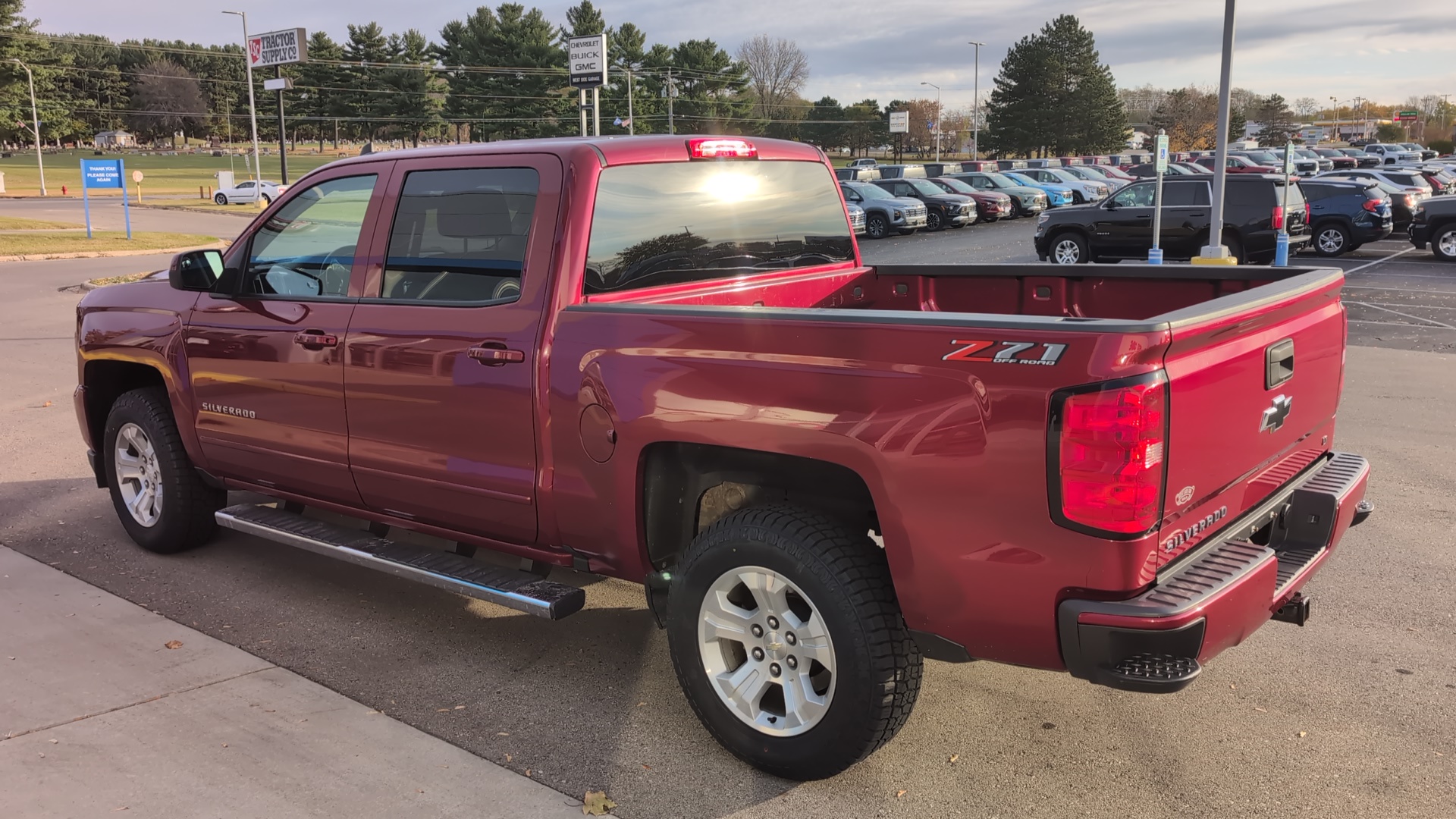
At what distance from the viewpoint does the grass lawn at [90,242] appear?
2523cm

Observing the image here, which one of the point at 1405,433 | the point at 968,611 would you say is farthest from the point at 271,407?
the point at 1405,433

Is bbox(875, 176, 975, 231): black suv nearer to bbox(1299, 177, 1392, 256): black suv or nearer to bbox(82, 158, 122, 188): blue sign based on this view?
bbox(1299, 177, 1392, 256): black suv

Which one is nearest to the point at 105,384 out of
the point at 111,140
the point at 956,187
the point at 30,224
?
the point at 30,224

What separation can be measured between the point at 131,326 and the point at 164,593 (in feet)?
4.44

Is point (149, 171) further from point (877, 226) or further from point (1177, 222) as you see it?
point (1177, 222)

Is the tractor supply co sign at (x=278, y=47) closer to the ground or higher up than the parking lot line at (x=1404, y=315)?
higher up

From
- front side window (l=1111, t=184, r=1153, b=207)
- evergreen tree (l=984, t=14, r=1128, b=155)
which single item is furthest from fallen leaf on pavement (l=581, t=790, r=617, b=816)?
evergreen tree (l=984, t=14, r=1128, b=155)

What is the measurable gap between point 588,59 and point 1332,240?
94.8 feet

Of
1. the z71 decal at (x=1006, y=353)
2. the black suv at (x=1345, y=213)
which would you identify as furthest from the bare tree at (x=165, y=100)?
the z71 decal at (x=1006, y=353)

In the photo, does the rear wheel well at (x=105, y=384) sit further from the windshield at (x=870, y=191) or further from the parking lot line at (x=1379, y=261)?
the windshield at (x=870, y=191)

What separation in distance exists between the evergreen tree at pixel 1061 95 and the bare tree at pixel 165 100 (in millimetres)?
98379

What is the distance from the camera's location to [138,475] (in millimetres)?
5617

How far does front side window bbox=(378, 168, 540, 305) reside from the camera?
393cm

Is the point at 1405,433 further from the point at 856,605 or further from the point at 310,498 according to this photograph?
the point at 310,498
